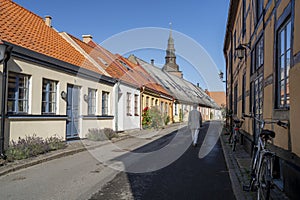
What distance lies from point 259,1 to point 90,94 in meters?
8.66

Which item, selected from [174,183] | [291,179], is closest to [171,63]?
[174,183]

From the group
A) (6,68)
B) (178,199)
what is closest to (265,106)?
(178,199)

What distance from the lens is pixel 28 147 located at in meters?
8.84

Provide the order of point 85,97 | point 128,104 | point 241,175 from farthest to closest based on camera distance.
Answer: point 128,104
point 85,97
point 241,175

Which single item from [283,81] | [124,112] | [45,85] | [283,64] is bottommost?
[124,112]

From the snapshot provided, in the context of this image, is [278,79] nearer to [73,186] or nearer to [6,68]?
[73,186]

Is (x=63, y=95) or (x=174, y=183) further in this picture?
(x=63, y=95)

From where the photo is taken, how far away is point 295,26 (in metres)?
4.72

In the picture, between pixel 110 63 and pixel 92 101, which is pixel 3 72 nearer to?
pixel 92 101

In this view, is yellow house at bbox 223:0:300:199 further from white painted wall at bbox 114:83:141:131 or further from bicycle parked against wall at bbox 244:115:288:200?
white painted wall at bbox 114:83:141:131

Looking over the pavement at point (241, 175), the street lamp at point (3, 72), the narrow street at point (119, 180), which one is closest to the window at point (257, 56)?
the pavement at point (241, 175)

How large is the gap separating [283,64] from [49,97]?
27.4 ft

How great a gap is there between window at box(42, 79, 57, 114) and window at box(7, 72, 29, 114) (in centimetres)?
101

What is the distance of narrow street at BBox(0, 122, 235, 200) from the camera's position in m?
5.44
